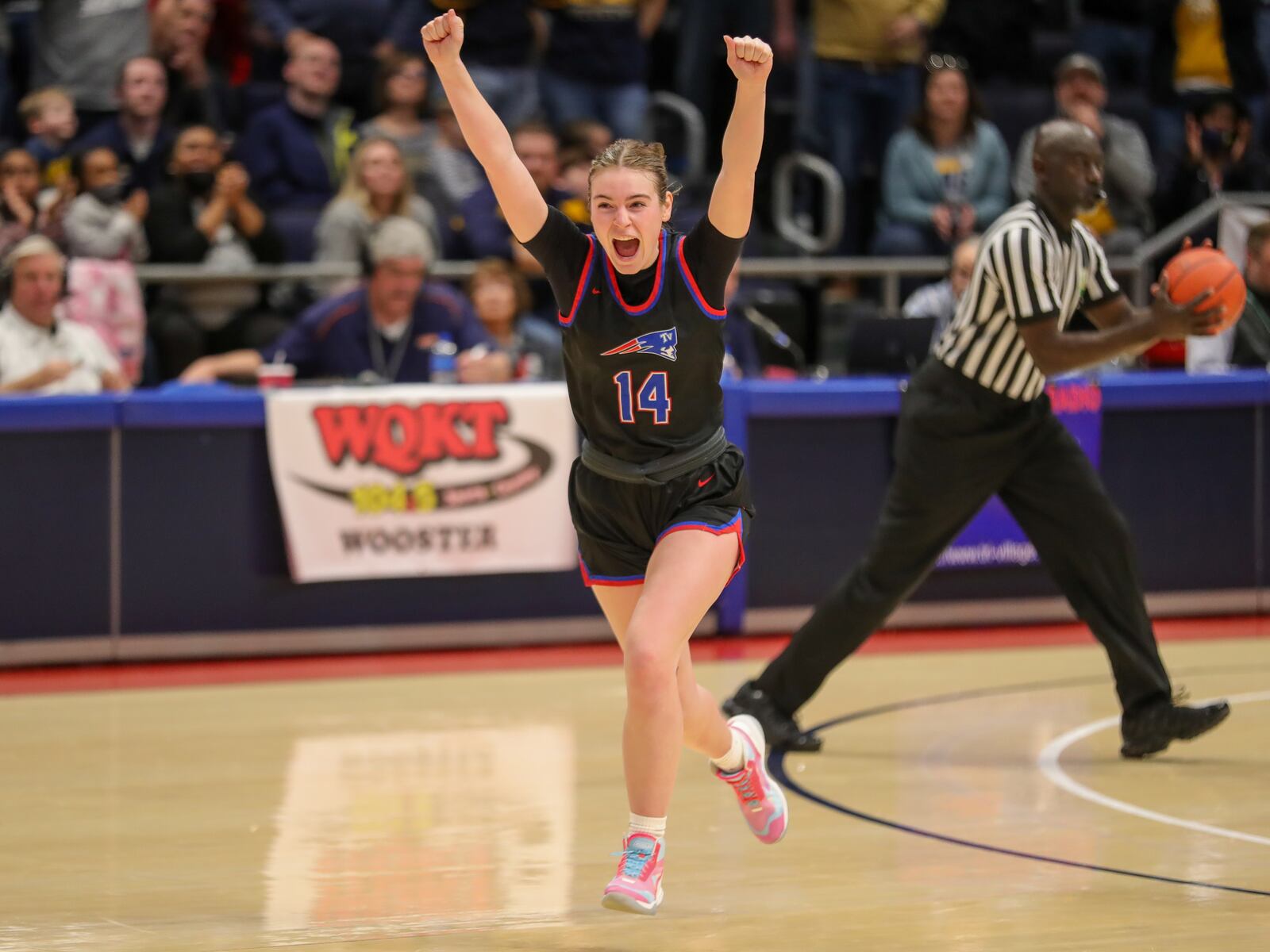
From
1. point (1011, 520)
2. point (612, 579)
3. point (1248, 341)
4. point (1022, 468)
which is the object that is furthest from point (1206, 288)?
point (1248, 341)

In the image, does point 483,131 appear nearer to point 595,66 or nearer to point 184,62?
point 184,62

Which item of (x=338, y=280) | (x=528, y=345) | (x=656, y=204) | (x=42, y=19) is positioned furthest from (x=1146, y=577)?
(x=42, y=19)

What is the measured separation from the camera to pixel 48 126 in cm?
1138

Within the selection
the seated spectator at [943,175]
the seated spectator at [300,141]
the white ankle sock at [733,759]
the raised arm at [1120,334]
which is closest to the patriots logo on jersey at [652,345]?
the white ankle sock at [733,759]

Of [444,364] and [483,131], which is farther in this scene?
[444,364]

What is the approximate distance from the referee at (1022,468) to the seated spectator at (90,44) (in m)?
7.05

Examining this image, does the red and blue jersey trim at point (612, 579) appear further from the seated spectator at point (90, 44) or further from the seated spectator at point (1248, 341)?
the seated spectator at point (90, 44)

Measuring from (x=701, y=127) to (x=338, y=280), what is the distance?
3058 mm

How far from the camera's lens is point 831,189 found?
41.0 ft

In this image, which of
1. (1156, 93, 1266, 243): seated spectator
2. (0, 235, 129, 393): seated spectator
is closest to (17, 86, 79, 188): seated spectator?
(0, 235, 129, 393): seated spectator

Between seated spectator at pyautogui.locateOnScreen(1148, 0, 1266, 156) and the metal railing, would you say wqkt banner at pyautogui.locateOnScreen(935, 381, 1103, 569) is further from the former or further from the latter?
seated spectator at pyautogui.locateOnScreen(1148, 0, 1266, 156)

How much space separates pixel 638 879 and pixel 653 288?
4.72 ft

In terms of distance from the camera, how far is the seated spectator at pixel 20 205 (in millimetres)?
10555

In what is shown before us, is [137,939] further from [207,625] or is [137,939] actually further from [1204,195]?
[1204,195]
